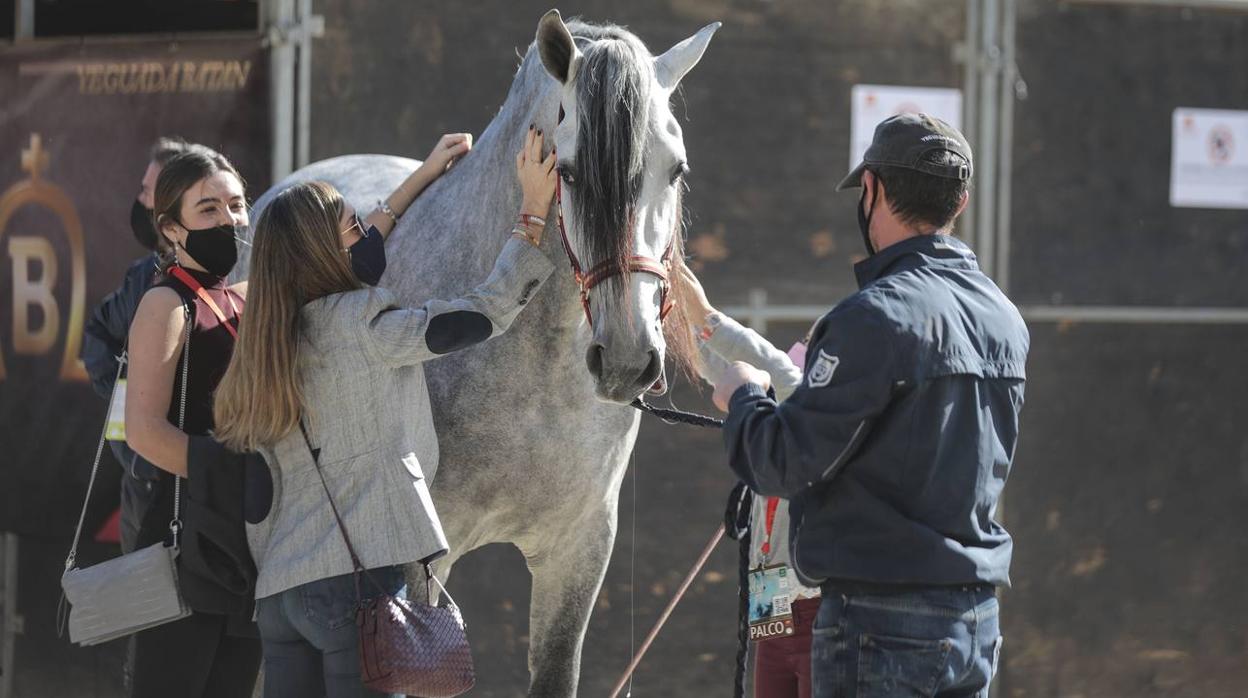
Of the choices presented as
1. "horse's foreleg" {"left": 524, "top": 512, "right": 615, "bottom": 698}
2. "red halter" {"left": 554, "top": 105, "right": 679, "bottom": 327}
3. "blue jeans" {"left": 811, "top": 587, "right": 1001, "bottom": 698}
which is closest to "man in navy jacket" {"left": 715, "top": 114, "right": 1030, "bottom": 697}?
"blue jeans" {"left": 811, "top": 587, "right": 1001, "bottom": 698}

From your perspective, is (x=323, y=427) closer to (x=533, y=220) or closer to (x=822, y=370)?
(x=533, y=220)

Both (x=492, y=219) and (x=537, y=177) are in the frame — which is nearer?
(x=537, y=177)

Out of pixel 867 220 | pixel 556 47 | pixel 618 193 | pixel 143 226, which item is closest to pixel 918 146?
pixel 867 220

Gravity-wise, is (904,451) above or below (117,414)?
above

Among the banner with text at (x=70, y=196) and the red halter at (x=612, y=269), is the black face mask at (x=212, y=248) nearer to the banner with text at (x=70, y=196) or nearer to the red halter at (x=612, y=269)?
the red halter at (x=612, y=269)

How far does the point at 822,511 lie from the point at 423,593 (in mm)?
1239

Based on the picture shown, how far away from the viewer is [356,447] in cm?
266

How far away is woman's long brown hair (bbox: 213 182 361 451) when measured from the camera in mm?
2580

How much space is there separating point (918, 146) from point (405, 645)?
4.20 feet

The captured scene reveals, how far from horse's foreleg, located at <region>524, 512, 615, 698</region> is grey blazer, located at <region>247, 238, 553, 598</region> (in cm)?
87

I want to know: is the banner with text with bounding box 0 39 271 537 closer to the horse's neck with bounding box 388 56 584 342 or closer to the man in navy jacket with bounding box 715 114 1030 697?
the horse's neck with bounding box 388 56 584 342

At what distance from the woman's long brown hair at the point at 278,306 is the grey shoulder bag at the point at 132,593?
0.24 m

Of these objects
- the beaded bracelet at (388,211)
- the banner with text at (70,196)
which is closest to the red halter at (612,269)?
the beaded bracelet at (388,211)

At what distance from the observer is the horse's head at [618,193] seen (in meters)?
2.62
